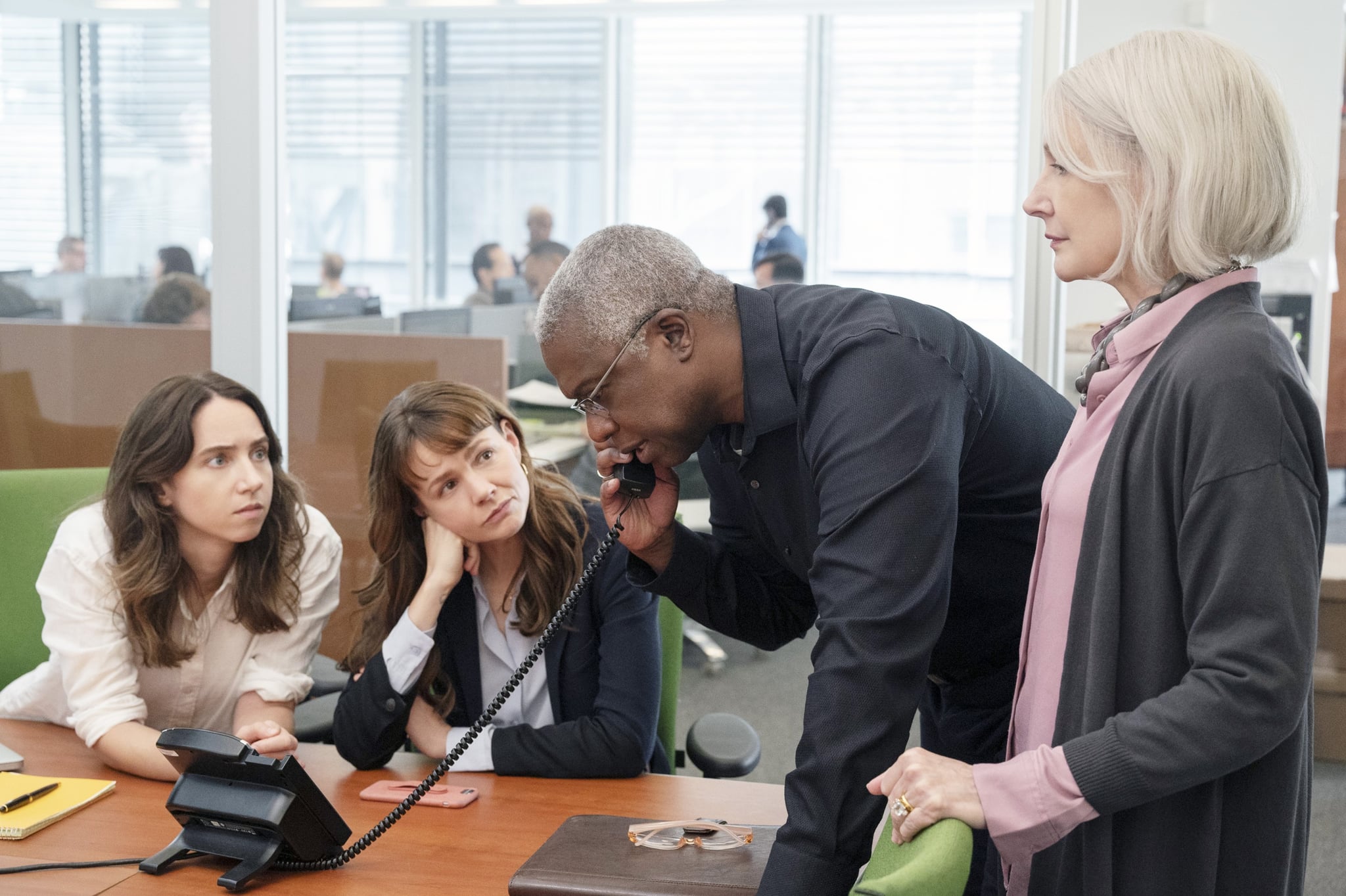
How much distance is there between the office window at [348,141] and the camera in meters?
3.42

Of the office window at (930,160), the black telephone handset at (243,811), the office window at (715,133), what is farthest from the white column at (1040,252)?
the black telephone handset at (243,811)

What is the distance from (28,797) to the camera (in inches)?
64.8

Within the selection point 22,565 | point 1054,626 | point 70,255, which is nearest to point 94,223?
point 70,255

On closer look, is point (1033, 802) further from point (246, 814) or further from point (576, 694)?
point (576, 694)

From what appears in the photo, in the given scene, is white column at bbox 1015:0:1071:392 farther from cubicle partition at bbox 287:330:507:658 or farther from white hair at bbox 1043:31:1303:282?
white hair at bbox 1043:31:1303:282

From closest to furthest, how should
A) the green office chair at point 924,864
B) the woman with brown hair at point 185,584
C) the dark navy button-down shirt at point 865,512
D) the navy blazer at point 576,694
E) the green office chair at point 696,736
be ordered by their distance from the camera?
the green office chair at point 924,864
the dark navy button-down shirt at point 865,512
the navy blazer at point 576,694
the woman with brown hair at point 185,584
the green office chair at point 696,736

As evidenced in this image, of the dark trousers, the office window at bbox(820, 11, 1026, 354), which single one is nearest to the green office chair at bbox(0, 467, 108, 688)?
the dark trousers

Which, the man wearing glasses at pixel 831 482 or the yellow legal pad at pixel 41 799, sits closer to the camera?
the man wearing glasses at pixel 831 482

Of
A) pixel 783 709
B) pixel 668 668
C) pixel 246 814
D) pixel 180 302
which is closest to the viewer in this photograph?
pixel 246 814

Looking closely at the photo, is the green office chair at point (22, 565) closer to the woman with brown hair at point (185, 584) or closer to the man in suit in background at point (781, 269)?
the woman with brown hair at point (185, 584)

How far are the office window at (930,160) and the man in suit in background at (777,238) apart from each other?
0.10 m

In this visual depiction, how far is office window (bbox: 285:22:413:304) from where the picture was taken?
11.2ft

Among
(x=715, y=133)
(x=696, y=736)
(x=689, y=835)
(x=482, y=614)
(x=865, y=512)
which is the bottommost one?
(x=696, y=736)

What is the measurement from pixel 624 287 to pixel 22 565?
1625 millimetres
